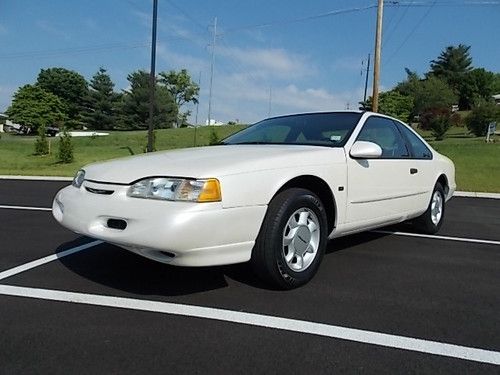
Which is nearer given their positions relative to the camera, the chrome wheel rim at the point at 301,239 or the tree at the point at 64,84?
the chrome wheel rim at the point at 301,239

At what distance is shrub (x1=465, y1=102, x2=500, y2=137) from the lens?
39562 millimetres

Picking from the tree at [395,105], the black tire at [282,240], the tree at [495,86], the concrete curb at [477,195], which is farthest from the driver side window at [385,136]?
the tree at [495,86]

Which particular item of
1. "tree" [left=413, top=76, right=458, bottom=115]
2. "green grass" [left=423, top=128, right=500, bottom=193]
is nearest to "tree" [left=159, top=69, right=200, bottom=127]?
"tree" [left=413, top=76, right=458, bottom=115]

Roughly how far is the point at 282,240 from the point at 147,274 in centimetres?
121

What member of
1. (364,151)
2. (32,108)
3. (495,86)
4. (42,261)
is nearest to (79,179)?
(42,261)

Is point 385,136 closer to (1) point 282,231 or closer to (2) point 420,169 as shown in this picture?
(2) point 420,169

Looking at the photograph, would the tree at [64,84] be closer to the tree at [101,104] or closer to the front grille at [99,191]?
the tree at [101,104]

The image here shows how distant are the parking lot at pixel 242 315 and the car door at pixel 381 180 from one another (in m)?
0.47

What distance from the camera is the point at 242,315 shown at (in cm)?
291

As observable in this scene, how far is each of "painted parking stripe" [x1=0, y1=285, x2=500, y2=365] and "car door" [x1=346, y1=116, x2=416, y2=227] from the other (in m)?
1.36

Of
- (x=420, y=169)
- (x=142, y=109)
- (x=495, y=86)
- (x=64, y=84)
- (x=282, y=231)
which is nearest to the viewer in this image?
(x=282, y=231)

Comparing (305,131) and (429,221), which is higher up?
(305,131)

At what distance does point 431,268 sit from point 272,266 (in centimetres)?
177

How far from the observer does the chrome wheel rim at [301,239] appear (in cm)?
338
